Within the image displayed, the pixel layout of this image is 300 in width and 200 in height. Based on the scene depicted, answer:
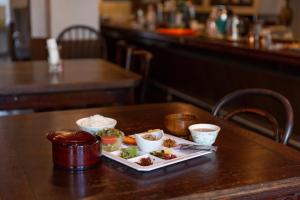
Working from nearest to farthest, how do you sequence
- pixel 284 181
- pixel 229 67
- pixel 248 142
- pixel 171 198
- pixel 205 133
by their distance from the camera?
pixel 171 198 < pixel 284 181 < pixel 205 133 < pixel 248 142 < pixel 229 67

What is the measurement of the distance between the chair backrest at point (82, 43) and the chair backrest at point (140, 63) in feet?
3.98

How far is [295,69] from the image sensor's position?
3.01m

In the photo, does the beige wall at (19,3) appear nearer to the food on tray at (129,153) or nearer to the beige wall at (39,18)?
the beige wall at (39,18)

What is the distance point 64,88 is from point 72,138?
1.41 metres

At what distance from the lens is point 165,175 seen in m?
1.43

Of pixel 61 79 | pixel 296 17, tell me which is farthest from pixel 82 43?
pixel 296 17

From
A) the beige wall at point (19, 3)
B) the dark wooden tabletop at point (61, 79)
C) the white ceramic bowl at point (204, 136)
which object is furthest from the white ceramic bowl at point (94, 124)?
the beige wall at point (19, 3)

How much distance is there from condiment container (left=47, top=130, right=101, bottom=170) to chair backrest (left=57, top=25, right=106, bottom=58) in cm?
343

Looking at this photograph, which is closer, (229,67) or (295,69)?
(295,69)

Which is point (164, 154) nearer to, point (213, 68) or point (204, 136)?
point (204, 136)

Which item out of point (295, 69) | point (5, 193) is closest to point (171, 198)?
point (5, 193)

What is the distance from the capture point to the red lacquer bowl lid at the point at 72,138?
4.73ft

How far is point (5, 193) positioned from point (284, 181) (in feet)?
2.57

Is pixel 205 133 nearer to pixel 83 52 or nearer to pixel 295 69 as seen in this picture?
pixel 295 69
